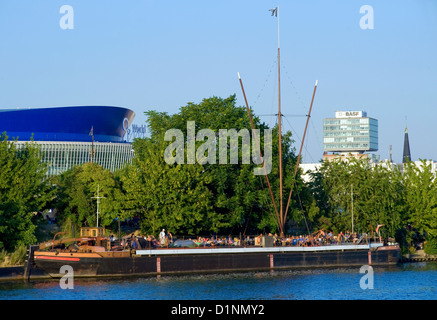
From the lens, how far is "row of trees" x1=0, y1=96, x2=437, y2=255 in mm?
74562

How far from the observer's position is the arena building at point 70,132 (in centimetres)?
15450

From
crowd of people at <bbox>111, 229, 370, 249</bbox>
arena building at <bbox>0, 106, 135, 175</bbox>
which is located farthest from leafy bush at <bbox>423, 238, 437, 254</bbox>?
arena building at <bbox>0, 106, 135, 175</bbox>

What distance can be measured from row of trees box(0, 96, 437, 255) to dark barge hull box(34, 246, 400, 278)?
7083 millimetres

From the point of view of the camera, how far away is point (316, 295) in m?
53.3

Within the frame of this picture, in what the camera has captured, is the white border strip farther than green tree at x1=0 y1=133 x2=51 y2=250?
No

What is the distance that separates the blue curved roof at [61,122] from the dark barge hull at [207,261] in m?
105

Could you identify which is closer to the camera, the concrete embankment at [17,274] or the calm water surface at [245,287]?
the calm water surface at [245,287]

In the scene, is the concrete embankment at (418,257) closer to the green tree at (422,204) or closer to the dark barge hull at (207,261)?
the green tree at (422,204)

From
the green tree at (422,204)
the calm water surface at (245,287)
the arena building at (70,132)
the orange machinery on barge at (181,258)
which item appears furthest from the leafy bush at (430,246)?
the arena building at (70,132)

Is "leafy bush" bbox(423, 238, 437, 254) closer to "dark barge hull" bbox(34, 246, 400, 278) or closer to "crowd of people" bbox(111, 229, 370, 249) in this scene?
"crowd of people" bbox(111, 229, 370, 249)

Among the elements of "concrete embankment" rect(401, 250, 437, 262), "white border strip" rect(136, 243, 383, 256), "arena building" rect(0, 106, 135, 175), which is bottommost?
"concrete embankment" rect(401, 250, 437, 262)

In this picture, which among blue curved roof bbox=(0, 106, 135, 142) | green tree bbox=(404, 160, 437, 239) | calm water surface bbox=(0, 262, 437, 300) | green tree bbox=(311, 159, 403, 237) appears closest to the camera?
calm water surface bbox=(0, 262, 437, 300)
